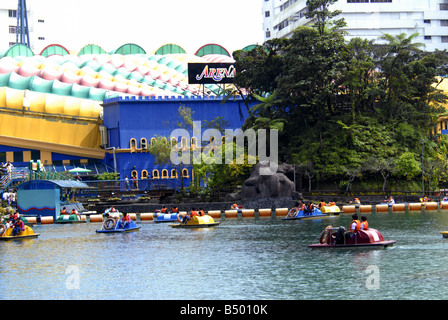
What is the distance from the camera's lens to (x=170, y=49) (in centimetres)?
13425

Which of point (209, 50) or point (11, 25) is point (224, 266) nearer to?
point (209, 50)

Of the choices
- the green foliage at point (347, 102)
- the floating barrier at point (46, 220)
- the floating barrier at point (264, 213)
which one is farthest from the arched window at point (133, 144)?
the floating barrier at point (264, 213)

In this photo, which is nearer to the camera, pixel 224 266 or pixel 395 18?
pixel 224 266

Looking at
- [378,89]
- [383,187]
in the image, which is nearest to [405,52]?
[378,89]

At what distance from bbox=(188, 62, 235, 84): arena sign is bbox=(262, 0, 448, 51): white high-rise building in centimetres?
3680

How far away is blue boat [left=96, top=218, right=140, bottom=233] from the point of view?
53.1 metres

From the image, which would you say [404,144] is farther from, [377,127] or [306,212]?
[306,212]

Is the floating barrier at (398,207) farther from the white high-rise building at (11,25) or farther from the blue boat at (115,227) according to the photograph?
the white high-rise building at (11,25)

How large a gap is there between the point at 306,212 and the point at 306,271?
85.9 ft

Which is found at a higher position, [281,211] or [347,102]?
[347,102]

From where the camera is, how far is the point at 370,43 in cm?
8294

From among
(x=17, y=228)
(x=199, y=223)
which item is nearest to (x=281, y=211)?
(x=199, y=223)

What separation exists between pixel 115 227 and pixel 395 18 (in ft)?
269
